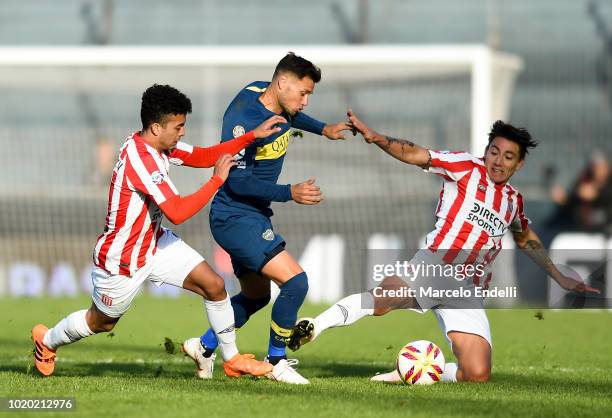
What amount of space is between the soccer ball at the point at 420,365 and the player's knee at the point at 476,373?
0.22 metres

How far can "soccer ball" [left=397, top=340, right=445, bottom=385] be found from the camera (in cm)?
788

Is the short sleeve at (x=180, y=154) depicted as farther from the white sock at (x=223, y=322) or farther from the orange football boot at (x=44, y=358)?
the orange football boot at (x=44, y=358)

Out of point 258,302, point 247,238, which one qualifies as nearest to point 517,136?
point 247,238

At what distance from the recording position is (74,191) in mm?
18984

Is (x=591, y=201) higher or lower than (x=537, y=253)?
lower

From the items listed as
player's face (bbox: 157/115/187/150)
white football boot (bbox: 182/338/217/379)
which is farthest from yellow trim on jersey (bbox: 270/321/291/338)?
player's face (bbox: 157/115/187/150)

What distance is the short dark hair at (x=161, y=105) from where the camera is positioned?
299 inches

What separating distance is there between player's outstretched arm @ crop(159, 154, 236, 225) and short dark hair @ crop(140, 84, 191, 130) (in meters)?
0.50

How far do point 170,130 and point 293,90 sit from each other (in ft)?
3.04

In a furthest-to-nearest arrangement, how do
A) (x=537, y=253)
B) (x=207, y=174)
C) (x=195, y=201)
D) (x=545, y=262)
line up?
1. (x=207, y=174)
2. (x=537, y=253)
3. (x=545, y=262)
4. (x=195, y=201)

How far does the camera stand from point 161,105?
7590 millimetres

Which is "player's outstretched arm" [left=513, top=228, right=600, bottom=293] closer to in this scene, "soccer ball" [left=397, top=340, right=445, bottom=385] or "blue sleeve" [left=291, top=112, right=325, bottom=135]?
"soccer ball" [left=397, top=340, right=445, bottom=385]

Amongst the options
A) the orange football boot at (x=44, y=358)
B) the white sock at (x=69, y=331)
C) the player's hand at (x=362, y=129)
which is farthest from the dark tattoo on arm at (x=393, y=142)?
the orange football boot at (x=44, y=358)

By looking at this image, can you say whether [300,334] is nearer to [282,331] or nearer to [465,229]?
[282,331]
